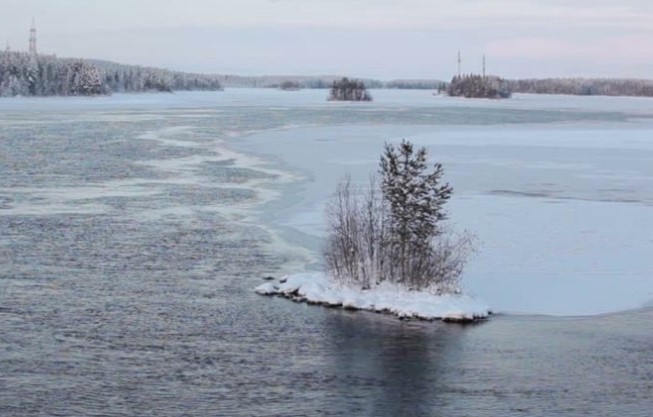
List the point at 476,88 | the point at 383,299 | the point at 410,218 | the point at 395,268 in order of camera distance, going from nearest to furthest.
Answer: the point at 383,299, the point at 395,268, the point at 410,218, the point at 476,88

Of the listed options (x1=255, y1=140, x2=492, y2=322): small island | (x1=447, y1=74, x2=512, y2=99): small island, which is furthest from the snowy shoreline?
(x1=447, y1=74, x2=512, y2=99): small island

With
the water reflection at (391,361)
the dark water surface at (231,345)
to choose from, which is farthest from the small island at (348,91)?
the water reflection at (391,361)

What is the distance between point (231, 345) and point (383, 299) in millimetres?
2862

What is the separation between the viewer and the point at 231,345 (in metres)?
12.3

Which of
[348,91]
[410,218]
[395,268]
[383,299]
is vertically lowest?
[383,299]

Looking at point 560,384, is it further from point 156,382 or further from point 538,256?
point 538,256

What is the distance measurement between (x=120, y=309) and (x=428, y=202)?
4.78 meters

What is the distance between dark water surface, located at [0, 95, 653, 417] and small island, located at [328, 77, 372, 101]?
92.5 meters

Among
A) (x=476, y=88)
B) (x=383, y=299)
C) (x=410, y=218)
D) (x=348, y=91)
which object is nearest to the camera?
(x=383, y=299)

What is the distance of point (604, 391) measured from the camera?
10.7 meters

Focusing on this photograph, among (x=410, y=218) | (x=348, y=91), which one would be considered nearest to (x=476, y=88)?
(x=348, y=91)

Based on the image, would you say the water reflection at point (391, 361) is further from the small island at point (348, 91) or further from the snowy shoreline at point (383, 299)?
the small island at point (348, 91)

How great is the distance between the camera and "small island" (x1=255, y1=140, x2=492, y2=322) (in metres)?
14.2

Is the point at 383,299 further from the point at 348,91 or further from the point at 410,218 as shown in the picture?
the point at 348,91
